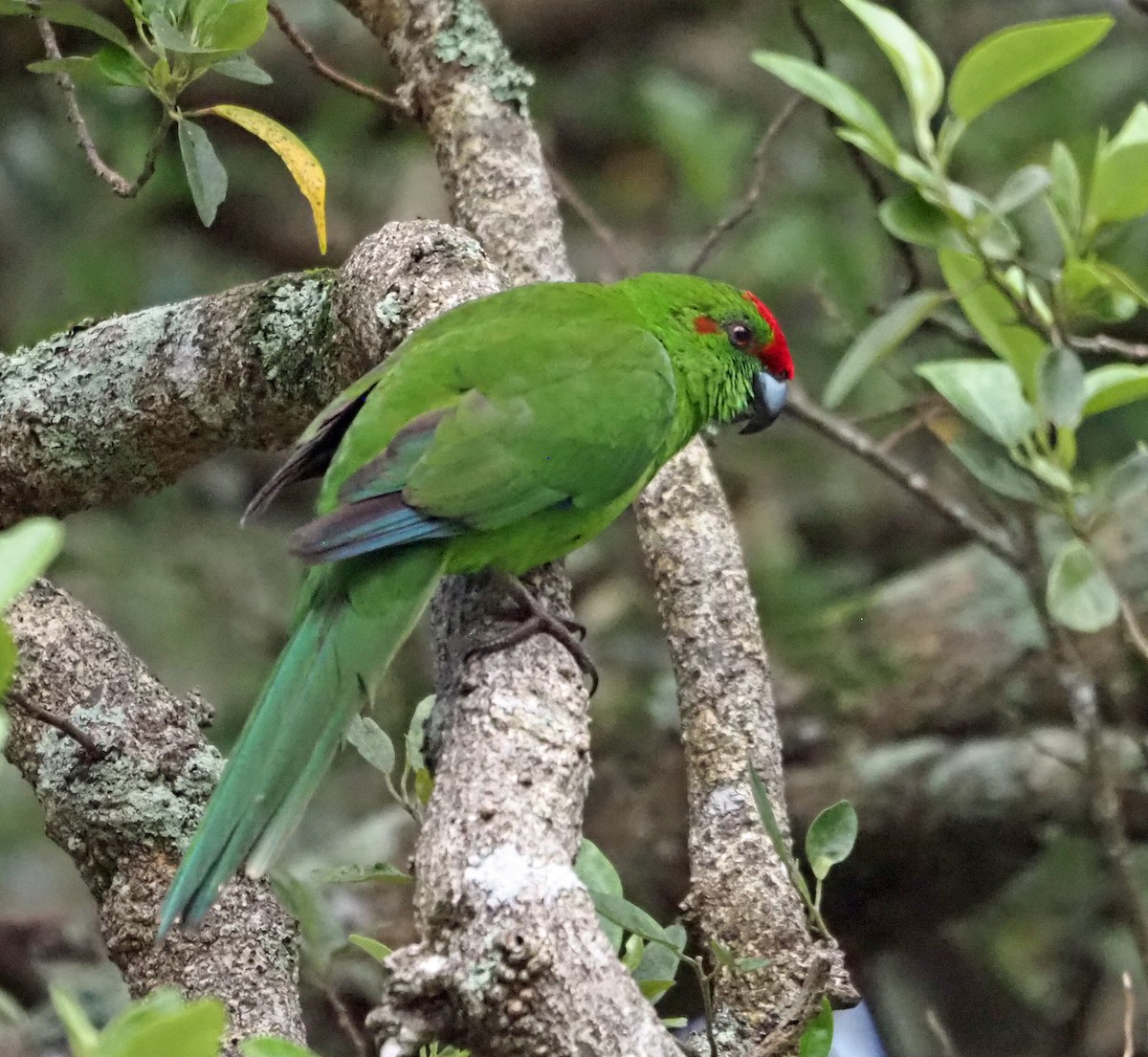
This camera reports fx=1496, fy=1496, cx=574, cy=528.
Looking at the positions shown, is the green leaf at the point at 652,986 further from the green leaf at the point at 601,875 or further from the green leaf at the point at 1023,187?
the green leaf at the point at 1023,187

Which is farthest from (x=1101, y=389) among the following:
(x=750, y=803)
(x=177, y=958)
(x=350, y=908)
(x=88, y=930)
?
(x=88, y=930)

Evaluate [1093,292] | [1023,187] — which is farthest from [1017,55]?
[1093,292]

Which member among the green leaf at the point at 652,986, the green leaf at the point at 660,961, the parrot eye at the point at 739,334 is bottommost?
the green leaf at the point at 660,961

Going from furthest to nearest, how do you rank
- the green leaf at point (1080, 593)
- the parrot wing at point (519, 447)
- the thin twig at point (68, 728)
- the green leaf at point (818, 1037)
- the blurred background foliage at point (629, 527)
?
the blurred background foliage at point (629, 527) < the green leaf at point (1080, 593) < the parrot wing at point (519, 447) < the thin twig at point (68, 728) < the green leaf at point (818, 1037)

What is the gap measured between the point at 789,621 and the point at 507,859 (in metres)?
2.53

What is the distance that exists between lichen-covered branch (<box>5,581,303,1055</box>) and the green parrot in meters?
0.19

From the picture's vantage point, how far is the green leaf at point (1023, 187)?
2076mm

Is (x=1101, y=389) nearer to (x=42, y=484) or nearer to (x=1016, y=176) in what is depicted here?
(x=1016, y=176)

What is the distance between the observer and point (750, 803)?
73.5 inches

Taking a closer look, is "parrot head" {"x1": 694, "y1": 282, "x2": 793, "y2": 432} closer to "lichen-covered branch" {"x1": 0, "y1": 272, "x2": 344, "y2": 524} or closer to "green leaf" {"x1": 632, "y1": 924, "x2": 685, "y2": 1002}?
"lichen-covered branch" {"x1": 0, "y1": 272, "x2": 344, "y2": 524}

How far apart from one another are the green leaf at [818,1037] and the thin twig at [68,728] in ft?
2.93

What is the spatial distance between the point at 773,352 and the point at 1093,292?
Answer: 69 cm

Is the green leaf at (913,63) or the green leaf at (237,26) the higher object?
the green leaf at (237,26)

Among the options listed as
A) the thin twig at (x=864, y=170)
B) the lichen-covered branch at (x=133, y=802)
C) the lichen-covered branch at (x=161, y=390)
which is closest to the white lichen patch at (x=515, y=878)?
the lichen-covered branch at (x=133, y=802)
